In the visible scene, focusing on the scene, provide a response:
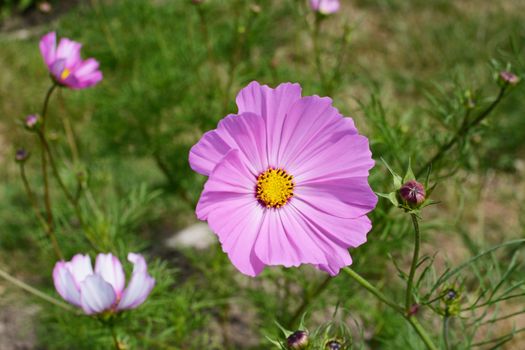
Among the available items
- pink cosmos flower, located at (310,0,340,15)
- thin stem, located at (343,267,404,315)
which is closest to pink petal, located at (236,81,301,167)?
thin stem, located at (343,267,404,315)

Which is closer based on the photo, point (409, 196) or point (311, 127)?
point (409, 196)

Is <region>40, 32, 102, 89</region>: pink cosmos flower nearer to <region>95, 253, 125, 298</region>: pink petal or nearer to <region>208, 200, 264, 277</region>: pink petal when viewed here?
<region>95, 253, 125, 298</region>: pink petal

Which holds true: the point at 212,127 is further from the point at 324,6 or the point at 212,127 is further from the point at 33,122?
the point at 33,122

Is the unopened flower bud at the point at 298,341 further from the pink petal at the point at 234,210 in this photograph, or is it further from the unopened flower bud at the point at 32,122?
the unopened flower bud at the point at 32,122

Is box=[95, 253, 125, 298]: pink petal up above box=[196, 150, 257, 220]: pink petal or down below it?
below

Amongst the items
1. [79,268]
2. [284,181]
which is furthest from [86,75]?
[284,181]

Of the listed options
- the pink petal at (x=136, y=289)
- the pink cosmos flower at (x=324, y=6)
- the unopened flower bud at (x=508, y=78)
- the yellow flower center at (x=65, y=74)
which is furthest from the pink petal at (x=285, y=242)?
the pink cosmos flower at (x=324, y=6)
